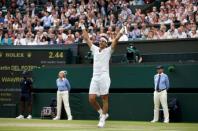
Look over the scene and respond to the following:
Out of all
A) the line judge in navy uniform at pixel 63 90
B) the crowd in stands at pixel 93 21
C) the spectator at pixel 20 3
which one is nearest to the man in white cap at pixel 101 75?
the crowd in stands at pixel 93 21

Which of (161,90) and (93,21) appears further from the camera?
(93,21)

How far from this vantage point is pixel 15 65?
2759cm

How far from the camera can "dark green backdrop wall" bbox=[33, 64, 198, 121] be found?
23203 millimetres

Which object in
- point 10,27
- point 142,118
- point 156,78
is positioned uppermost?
point 10,27

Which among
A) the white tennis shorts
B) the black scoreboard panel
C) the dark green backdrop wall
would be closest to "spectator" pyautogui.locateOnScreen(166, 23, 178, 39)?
the dark green backdrop wall

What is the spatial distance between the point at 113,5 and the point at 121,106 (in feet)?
25.2

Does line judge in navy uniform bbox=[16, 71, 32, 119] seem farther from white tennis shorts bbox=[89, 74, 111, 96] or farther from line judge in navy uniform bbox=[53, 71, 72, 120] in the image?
white tennis shorts bbox=[89, 74, 111, 96]

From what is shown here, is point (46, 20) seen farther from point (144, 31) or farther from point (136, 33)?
point (144, 31)

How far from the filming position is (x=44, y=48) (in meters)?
27.0

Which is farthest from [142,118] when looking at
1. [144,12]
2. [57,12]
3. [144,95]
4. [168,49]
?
[57,12]

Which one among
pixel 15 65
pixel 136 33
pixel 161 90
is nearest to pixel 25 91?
pixel 15 65

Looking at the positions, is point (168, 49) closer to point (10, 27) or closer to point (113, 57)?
point (113, 57)

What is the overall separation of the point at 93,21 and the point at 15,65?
4317 millimetres

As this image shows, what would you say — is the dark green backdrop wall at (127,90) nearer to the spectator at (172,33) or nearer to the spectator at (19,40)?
the spectator at (172,33)
